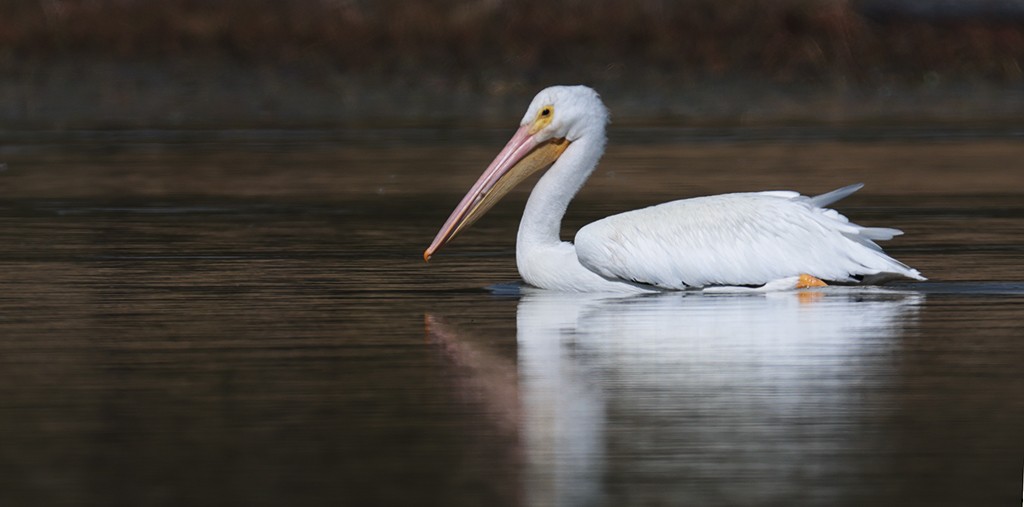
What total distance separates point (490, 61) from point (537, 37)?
0.60 m

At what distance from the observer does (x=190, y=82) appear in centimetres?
1902

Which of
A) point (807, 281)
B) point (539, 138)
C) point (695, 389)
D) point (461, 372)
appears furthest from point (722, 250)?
point (695, 389)

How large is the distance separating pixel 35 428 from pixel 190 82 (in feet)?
46.3

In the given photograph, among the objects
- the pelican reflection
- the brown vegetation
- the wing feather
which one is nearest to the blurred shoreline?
the brown vegetation

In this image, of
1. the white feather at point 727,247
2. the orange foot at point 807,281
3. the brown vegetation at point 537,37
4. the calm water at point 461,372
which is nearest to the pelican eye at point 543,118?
the calm water at point 461,372

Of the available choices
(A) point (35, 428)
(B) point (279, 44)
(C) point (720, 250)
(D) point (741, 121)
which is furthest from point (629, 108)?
(A) point (35, 428)

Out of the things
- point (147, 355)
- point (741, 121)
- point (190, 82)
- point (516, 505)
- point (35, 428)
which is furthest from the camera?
point (190, 82)

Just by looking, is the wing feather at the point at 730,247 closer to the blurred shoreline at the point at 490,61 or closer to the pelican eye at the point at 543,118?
the pelican eye at the point at 543,118

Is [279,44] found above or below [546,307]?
above

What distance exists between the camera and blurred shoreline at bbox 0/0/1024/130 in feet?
60.1

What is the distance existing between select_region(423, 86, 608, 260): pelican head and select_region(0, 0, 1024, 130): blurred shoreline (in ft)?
29.6

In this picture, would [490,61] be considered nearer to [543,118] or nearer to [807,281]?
[543,118]

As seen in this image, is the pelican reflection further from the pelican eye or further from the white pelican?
the pelican eye

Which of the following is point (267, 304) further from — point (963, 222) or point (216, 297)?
point (963, 222)
